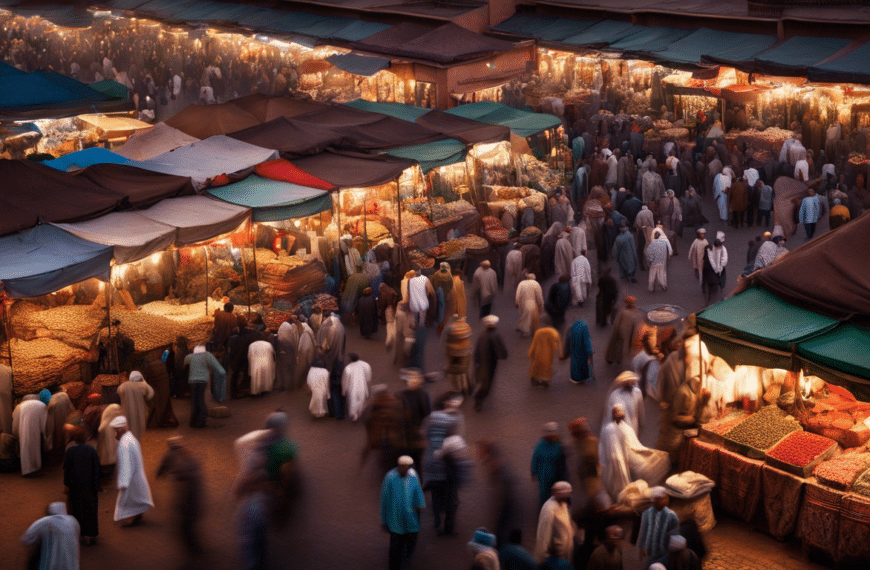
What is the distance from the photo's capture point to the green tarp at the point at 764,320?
835 centimetres

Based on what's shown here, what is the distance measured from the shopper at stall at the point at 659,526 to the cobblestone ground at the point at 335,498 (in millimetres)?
576

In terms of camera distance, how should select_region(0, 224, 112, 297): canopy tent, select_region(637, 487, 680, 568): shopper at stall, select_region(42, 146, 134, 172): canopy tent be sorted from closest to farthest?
select_region(637, 487, 680, 568): shopper at stall
select_region(0, 224, 112, 297): canopy tent
select_region(42, 146, 134, 172): canopy tent

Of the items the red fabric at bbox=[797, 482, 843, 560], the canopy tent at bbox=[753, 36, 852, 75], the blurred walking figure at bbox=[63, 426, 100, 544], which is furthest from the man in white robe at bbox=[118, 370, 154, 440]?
the canopy tent at bbox=[753, 36, 852, 75]

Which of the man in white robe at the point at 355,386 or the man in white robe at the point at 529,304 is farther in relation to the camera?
the man in white robe at the point at 529,304

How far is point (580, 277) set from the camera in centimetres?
1457

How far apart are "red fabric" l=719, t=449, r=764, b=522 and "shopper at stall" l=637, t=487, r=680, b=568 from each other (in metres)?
1.16

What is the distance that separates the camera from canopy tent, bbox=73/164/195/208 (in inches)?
529

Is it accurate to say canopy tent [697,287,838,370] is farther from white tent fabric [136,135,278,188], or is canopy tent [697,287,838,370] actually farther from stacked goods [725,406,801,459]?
white tent fabric [136,135,278,188]

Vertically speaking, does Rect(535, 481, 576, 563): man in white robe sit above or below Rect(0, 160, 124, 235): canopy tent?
below

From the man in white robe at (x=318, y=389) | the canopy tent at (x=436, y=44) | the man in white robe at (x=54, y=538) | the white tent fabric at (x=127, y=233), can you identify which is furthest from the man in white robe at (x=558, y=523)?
the canopy tent at (x=436, y=44)

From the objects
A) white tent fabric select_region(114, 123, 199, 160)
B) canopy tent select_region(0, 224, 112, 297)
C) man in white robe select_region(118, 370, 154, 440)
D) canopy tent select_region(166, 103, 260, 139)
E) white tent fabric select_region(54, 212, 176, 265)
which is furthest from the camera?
canopy tent select_region(166, 103, 260, 139)

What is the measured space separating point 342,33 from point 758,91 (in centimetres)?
1284

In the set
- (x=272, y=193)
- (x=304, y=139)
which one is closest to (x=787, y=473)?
(x=272, y=193)

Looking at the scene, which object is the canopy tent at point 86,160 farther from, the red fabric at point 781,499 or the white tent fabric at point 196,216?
the red fabric at point 781,499
